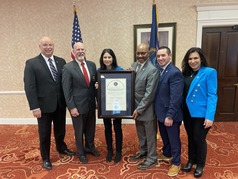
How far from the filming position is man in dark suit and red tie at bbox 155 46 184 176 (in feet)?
6.04

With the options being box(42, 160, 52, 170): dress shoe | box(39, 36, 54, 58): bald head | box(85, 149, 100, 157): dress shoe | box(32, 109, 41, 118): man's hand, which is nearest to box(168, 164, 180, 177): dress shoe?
box(85, 149, 100, 157): dress shoe

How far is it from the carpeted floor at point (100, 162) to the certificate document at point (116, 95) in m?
0.77

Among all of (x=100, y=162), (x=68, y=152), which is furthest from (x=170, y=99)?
(x=68, y=152)

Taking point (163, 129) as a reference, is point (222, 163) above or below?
below

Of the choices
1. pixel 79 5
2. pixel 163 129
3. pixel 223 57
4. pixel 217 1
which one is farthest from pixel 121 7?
pixel 163 129

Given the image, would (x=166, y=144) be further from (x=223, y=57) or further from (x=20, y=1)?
(x=20, y=1)

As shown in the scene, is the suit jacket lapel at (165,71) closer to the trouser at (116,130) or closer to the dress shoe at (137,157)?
the trouser at (116,130)

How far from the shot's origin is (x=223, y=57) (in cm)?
354

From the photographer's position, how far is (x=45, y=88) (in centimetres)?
212

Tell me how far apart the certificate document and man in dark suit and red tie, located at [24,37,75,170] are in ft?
2.10

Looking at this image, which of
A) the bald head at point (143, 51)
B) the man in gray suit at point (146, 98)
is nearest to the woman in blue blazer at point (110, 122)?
the man in gray suit at point (146, 98)

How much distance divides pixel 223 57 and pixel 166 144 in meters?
2.41

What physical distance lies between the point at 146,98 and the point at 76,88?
89 centimetres

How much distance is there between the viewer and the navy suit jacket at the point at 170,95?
184 cm
